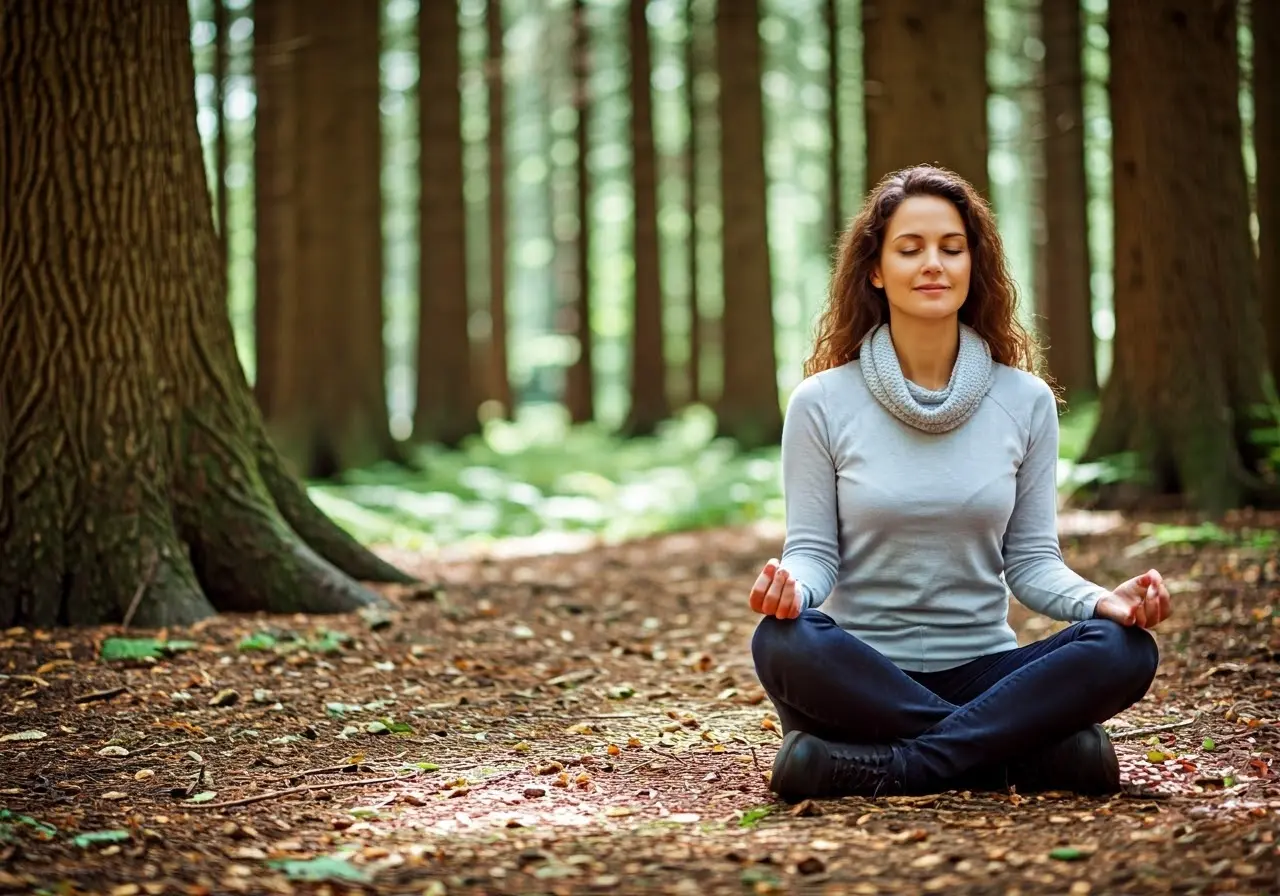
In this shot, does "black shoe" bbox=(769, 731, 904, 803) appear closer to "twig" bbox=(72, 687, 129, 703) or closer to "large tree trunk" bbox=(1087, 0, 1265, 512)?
"twig" bbox=(72, 687, 129, 703)

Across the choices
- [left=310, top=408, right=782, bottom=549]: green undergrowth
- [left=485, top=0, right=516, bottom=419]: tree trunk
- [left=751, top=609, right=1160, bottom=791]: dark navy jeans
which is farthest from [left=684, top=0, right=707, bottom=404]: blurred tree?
[left=751, top=609, right=1160, bottom=791]: dark navy jeans

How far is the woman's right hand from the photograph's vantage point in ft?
11.1

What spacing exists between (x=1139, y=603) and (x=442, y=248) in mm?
15103

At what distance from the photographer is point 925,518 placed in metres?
3.63

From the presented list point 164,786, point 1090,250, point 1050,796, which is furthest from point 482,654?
point 1090,250

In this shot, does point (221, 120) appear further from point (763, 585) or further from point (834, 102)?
point (763, 585)

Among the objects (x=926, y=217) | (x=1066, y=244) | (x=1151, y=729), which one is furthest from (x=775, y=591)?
(x=1066, y=244)

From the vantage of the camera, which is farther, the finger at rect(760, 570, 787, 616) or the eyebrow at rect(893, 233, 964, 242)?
the eyebrow at rect(893, 233, 964, 242)

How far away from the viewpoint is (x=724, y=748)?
14.1 ft

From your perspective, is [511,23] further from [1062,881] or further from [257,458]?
[1062,881]

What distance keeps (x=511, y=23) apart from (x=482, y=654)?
66.7ft

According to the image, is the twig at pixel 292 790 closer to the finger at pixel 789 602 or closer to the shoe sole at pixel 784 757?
the shoe sole at pixel 784 757

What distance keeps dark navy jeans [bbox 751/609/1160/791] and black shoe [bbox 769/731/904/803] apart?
39 millimetres

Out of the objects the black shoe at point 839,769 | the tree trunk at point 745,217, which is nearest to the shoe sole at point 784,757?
the black shoe at point 839,769
